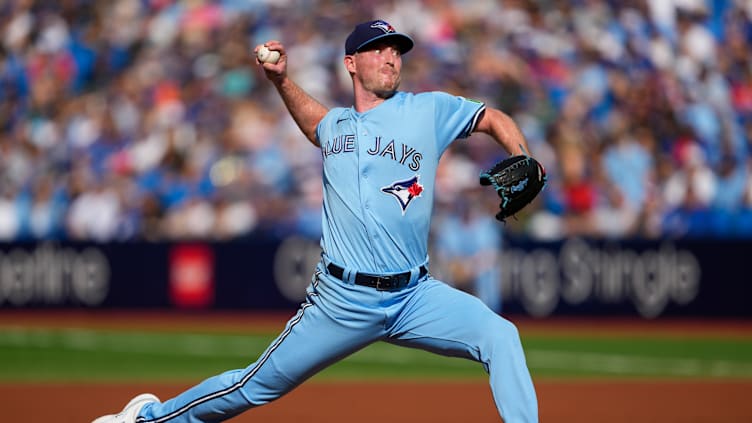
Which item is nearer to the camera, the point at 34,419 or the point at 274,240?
the point at 34,419

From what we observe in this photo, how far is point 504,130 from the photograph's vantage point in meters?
5.29

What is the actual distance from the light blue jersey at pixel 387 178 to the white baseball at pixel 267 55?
0.48 metres

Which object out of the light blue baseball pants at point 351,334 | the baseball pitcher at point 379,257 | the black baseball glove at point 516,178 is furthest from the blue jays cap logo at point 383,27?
the light blue baseball pants at point 351,334

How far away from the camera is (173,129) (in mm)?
17062

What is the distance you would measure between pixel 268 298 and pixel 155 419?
1061 centimetres

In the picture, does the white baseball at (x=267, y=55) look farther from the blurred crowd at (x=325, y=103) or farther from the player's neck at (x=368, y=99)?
the blurred crowd at (x=325, y=103)

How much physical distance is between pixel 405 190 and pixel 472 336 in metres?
0.75

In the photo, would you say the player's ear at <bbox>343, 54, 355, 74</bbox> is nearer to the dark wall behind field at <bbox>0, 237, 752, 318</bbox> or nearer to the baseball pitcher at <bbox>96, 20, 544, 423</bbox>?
the baseball pitcher at <bbox>96, 20, 544, 423</bbox>

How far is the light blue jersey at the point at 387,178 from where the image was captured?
5195 millimetres

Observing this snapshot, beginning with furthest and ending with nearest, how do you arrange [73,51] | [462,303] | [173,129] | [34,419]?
[73,51] → [173,129] → [34,419] → [462,303]

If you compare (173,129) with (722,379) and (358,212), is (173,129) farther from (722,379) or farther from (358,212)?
(358,212)

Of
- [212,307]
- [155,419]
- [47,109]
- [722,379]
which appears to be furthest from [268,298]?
[155,419]

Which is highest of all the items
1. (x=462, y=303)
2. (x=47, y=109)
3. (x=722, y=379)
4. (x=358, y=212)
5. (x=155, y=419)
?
(x=47, y=109)

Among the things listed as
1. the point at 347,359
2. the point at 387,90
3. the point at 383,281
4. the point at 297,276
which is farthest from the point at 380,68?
the point at 297,276
